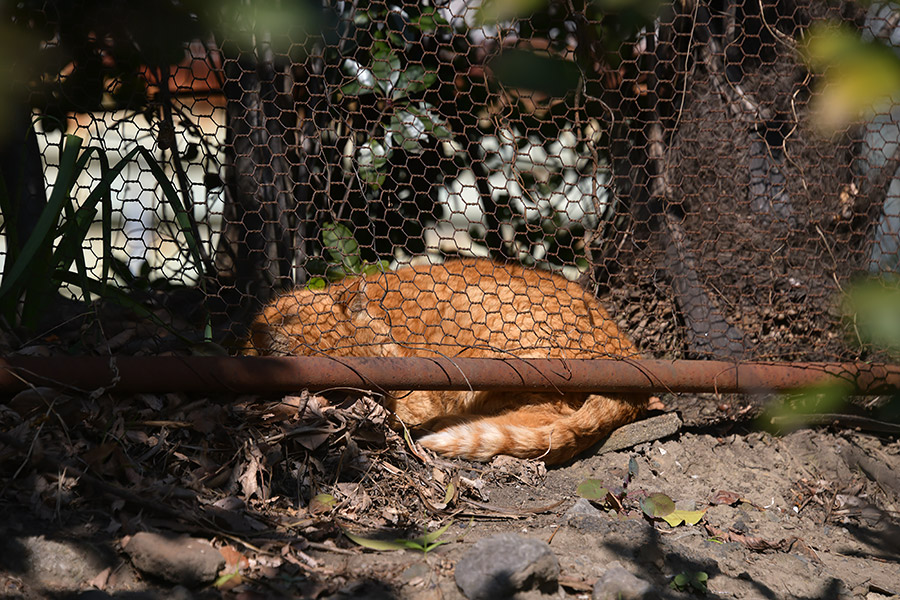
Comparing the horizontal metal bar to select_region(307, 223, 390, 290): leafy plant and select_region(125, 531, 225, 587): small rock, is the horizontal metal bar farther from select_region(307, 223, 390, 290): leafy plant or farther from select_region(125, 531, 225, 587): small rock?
select_region(307, 223, 390, 290): leafy plant

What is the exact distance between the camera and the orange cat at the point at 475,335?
265 cm

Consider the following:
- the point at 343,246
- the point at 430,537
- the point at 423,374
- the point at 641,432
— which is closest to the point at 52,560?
the point at 430,537

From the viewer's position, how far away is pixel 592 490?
2.49 m

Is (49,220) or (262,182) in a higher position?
(262,182)

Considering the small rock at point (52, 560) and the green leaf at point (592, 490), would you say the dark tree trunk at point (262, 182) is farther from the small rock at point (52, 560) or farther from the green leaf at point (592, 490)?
the green leaf at point (592, 490)

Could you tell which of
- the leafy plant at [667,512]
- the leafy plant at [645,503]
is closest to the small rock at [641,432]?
the leafy plant at [645,503]

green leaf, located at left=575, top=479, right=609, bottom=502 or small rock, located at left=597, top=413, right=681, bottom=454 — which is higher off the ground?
small rock, located at left=597, top=413, right=681, bottom=454

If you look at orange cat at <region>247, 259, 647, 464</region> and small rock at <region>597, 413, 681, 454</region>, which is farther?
small rock at <region>597, 413, 681, 454</region>

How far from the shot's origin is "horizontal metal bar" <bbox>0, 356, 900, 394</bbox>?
2121mm

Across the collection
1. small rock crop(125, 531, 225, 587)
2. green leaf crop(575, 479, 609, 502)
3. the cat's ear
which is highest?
the cat's ear

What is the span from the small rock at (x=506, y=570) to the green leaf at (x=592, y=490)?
807 millimetres

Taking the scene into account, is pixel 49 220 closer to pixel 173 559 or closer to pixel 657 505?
pixel 173 559

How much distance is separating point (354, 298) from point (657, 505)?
1.42 meters

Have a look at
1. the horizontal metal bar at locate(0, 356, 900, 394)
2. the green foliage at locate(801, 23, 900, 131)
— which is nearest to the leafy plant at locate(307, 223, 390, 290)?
the horizontal metal bar at locate(0, 356, 900, 394)
